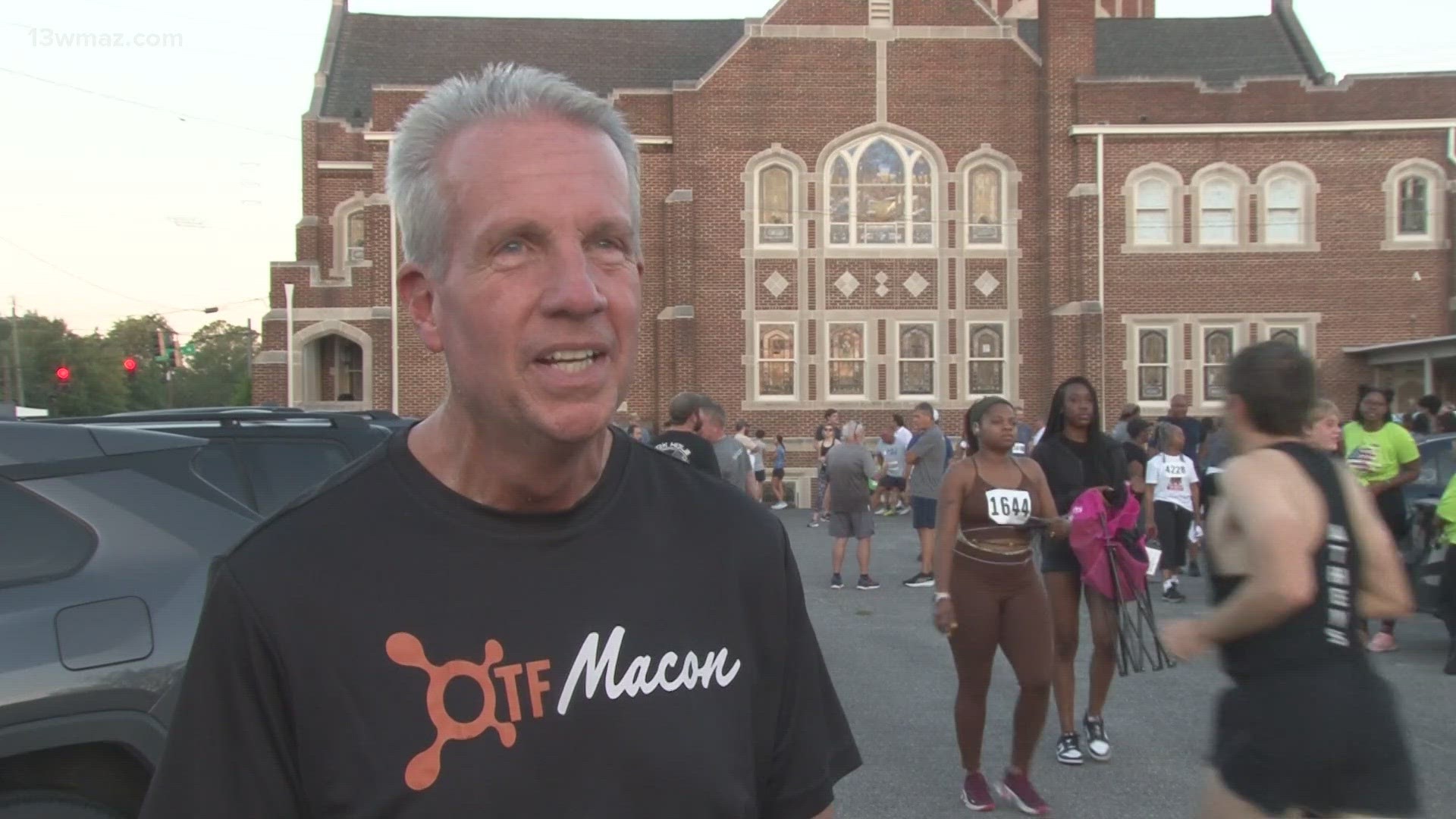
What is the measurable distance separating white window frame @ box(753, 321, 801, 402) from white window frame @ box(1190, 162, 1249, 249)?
986cm

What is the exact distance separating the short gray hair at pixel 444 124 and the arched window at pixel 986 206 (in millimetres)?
30320

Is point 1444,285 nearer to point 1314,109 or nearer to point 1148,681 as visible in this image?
point 1314,109

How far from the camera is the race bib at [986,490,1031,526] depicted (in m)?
6.27

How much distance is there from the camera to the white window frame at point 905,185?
31.0 m

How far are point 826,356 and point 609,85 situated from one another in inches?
389

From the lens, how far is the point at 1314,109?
1203 inches

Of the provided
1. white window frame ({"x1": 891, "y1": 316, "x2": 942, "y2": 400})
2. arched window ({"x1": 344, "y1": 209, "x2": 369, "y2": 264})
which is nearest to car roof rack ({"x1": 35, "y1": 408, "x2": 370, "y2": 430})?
white window frame ({"x1": 891, "y1": 316, "x2": 942, "y2": 400})

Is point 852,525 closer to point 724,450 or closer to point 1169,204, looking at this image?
point 724,450

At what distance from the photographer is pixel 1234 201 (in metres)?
30.5

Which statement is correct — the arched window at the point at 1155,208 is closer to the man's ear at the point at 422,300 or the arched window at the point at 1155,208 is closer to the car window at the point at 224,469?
the car window at the point at 224,469

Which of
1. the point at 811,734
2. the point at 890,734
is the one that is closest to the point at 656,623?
the point at 811,734

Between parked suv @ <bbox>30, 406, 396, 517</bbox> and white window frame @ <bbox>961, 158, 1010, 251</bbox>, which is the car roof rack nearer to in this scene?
parked suv @ <bbox>30, 406, 396, 517</bbox>

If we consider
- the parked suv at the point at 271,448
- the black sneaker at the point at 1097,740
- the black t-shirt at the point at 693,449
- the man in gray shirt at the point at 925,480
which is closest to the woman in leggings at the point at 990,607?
the black sneaker at the point at 1097,740

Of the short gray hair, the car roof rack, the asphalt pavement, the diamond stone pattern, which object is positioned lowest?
the asphalt pavement
